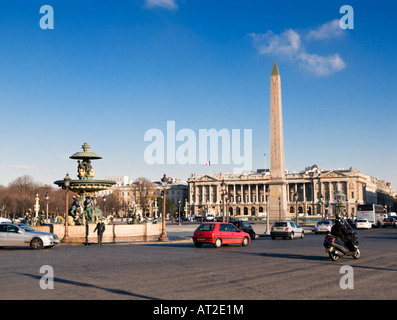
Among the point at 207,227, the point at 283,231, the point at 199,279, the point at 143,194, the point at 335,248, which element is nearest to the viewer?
the point at 199,279

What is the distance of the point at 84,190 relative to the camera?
3634 centimetres

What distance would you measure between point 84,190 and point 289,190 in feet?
464

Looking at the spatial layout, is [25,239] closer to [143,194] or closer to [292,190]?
[143,194]

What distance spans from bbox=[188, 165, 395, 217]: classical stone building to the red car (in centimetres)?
12800

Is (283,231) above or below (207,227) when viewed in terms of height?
below

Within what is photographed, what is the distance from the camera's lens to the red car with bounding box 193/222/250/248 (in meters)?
24.4

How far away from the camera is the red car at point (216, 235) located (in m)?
24.4

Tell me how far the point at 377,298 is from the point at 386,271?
4997 mm

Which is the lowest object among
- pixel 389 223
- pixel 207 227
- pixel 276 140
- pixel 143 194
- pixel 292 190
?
pixel 389 223

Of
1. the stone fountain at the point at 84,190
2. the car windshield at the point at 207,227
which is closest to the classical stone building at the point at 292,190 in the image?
the stone fountain at the point at 84,190

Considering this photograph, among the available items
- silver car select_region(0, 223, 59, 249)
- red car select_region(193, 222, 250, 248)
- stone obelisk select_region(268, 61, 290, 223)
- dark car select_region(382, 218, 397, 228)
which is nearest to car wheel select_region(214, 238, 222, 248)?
red car select_region(193, 222, 250, 248)

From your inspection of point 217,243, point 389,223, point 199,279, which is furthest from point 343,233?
point 389,223

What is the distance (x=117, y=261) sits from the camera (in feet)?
54.6
